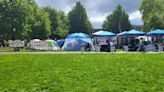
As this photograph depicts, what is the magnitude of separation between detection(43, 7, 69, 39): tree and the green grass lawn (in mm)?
89887

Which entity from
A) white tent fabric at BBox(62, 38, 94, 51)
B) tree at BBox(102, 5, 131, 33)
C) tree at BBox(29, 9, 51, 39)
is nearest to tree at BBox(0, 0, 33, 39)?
tree at BBox(29, 9, 51, 39)

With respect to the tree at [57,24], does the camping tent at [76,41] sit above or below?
below

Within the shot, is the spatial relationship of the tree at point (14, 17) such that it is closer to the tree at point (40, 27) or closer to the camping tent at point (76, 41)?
the tree at point (40, 27)

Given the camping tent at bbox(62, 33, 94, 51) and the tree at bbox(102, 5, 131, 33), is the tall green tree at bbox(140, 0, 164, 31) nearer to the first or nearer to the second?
the tree at bbox(102, 5, 131, 33)

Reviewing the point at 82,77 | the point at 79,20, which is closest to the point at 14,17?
the point at 79,20

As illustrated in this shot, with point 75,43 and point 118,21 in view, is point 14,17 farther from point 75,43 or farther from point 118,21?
point 118,21

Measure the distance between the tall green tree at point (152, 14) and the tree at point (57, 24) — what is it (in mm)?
25386

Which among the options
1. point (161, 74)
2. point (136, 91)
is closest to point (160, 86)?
point (136, 91)

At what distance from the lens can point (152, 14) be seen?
3282 inches

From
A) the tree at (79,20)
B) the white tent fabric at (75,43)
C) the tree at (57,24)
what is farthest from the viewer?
the tree at (57,24)

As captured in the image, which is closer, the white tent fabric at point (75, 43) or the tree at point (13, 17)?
the white tent fabric at point (75, 43)

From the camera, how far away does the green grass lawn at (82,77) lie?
13492 millimetres

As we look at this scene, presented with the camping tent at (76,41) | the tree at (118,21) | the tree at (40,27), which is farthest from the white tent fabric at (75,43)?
the tree at (118,21)

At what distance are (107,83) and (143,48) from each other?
24779 mm
